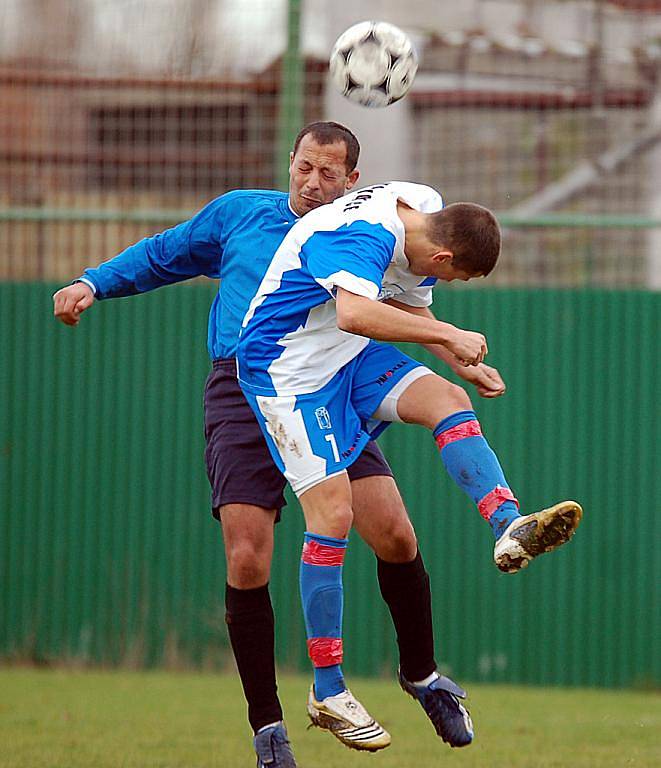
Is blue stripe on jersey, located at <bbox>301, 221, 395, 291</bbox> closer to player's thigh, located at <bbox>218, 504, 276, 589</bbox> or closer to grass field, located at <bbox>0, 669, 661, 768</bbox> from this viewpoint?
player's thigh, located at <bbox>218, 504, 276, 589</bbox>

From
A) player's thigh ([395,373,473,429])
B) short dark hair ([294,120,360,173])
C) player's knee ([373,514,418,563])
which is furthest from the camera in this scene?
player's knee ([373,514,418,563])

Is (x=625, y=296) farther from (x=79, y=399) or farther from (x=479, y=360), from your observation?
(x=479, y=360)

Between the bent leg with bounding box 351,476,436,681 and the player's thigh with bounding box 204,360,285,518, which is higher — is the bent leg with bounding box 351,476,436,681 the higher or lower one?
the lower one

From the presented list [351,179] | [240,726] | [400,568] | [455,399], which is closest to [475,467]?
[455,399]

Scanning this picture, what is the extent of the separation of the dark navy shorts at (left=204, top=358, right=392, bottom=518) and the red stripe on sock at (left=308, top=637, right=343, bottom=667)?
0.57 m

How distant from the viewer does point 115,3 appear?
10.2 m

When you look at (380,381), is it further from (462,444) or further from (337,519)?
(337,519)

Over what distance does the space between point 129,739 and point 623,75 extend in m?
6.46

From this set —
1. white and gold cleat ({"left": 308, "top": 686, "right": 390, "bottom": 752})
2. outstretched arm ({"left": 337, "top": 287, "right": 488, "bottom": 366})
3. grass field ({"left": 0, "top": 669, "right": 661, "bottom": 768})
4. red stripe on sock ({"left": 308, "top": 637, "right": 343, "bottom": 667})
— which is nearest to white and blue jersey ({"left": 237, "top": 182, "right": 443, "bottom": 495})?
outstretched arm ({"left": 337, "top": 287, "right": 488, "bottom": 366})

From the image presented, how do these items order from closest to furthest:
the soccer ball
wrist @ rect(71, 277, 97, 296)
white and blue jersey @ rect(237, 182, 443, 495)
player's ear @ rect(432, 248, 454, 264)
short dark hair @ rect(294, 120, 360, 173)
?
player's ear @ rect(432, 248, 454, 264)
white and blue jersey @ rect(237, 182, 443, 495)
short dark hair @ rect(294, 120, 360, 173)
wrist @ rect(71, 277, 97, 296)
the soccer ball

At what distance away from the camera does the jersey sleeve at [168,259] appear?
5.93m

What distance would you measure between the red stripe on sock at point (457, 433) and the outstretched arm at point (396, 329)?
1.63 ft

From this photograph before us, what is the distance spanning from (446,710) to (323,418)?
4.18ft

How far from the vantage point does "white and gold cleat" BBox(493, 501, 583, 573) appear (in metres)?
5.04
